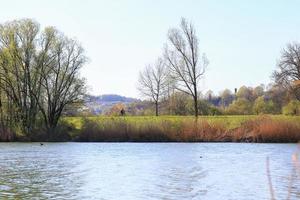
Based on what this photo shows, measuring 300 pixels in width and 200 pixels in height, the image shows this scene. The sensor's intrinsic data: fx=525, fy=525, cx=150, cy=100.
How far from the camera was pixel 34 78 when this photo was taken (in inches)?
2044

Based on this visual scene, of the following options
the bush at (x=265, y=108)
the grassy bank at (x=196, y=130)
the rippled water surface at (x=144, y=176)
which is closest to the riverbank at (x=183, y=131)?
the grassy bank at (x=196, y=130)

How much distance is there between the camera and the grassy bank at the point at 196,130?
41344 millimetres

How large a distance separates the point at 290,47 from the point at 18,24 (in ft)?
104

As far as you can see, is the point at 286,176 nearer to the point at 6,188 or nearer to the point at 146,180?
the point at 146,180

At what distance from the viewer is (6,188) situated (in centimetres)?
1695

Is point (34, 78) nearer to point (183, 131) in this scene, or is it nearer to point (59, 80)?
point (59, 80)

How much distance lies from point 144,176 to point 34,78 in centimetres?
Result: 3397

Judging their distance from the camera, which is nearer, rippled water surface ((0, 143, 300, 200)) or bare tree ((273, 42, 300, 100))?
rippled water surface ((0, 143, 300, 200))

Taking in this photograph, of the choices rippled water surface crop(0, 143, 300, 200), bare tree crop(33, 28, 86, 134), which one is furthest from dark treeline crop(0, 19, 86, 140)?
rippled water surface crop(0, 143, 300, 200)

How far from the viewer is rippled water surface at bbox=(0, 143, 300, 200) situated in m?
15.7

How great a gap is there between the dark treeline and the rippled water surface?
20.6 metres

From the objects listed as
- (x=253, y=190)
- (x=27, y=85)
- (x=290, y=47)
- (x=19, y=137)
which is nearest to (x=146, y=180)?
(x=253, y=190)

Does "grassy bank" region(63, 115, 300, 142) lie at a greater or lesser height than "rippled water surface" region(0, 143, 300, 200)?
greater

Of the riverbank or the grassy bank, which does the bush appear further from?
the grassy bank
